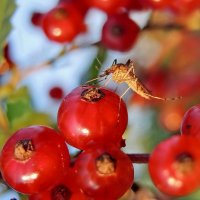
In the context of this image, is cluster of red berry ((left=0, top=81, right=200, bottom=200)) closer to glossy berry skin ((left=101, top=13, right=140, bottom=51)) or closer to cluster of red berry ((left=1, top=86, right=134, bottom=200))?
cluster of red berry ((left=1, top=86, right=134, bottom=200))

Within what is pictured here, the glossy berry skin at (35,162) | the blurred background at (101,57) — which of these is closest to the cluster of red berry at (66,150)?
the glossy berry skin at (35,162)

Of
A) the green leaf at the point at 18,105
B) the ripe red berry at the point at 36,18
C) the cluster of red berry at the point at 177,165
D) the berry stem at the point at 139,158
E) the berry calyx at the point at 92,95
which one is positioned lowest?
the green leaf at the point at 18,105

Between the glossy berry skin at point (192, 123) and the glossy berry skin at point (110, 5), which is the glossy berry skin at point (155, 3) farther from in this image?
the glossy berry skin at point (192, 123)

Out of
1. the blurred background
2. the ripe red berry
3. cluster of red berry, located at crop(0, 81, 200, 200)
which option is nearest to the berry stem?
cluster of red berry, located at crop(0, 81, 200, 200)

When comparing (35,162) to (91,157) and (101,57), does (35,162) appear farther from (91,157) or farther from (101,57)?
(101,57)

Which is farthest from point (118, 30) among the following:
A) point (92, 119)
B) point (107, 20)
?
point (92, 119)

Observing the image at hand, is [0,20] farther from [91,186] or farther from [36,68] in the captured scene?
[91,186]

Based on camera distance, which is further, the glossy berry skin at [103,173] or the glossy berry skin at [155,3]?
the glossy berry skin at [155,3]
